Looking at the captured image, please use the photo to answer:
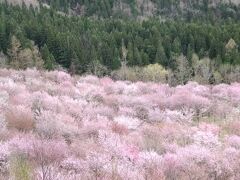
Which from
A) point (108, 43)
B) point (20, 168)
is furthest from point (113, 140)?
point (108, 43)

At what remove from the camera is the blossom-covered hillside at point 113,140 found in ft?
26.4

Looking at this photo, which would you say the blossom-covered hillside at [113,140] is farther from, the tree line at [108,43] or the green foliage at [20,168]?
the tree line at [108,43]

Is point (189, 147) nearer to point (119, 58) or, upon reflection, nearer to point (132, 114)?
point (132, 114)

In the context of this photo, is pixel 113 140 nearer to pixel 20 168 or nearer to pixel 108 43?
pixel 20 168

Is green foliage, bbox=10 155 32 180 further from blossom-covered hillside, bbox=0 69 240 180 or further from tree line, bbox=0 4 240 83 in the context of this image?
tree line, bbox=0 4 240 83

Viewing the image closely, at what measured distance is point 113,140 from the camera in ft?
33.3

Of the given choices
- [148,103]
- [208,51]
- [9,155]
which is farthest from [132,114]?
[208,51]

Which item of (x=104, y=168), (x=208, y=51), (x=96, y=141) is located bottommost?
(x=208, y=51)

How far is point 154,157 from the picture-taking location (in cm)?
897

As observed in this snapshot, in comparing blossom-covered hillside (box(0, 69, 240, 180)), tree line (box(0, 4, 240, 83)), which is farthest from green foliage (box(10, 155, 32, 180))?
tree line (box(0, 4, 240, 83))

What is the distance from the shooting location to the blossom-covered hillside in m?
8.05

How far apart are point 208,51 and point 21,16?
44.6 m

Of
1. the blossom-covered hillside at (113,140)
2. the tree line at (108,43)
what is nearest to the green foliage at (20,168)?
the blossom-covered hillside at (113,140)

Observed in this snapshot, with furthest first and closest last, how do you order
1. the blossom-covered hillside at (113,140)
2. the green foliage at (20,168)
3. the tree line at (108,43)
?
1. the tree line at (108,43)
2. the blossom-covered hillside at (113,140)
3. the green foliage at (20,168)
